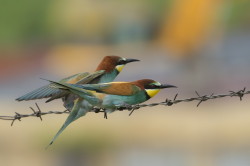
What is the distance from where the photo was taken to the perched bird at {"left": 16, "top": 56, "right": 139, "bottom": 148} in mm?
4215

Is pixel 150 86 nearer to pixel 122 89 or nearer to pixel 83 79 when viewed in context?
pixel 122 89

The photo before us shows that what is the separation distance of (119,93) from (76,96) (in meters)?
0.33

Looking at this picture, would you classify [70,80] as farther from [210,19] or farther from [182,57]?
[210,19]

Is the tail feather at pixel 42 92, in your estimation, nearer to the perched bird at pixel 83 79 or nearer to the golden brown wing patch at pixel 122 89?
the perched bird at pixel 83 79

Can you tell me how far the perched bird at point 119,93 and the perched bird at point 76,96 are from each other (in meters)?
0.12

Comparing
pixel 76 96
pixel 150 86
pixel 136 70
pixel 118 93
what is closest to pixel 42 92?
pixel 76 96

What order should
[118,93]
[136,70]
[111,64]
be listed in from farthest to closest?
1. [136,70]
2. [111,64]
3. [118,93]

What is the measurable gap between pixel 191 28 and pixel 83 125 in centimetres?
985

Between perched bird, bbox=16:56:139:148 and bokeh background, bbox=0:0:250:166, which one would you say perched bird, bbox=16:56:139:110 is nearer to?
perched bird, bbox=16:56:139:148

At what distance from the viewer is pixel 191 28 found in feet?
82.0

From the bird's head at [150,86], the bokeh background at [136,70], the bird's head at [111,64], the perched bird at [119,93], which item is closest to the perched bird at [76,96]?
the bird's head at [111,64]

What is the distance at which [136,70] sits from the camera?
67.5 feet

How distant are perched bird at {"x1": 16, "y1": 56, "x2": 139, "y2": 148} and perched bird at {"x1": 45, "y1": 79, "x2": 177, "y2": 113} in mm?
124

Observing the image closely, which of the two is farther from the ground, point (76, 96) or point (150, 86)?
Result: point (150, 86)
